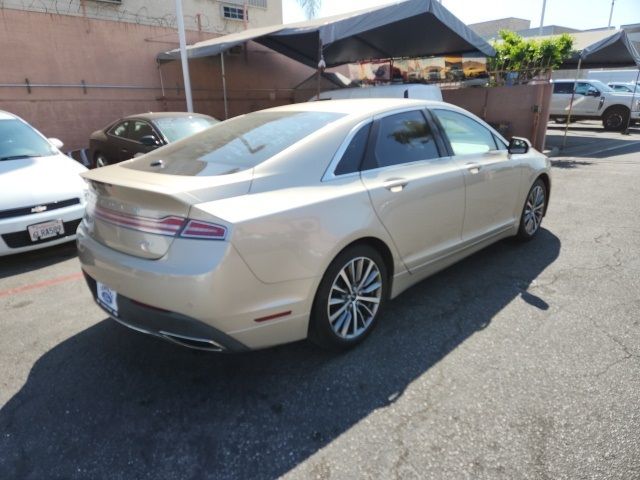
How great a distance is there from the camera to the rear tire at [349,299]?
8.85 ft

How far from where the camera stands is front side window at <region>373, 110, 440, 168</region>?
3146 millimetres

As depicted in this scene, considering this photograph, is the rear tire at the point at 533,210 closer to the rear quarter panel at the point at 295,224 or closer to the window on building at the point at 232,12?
the rear quarter panel at the point at 295,224

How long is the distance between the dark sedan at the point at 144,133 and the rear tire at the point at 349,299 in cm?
524

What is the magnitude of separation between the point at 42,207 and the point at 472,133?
4.31 metres

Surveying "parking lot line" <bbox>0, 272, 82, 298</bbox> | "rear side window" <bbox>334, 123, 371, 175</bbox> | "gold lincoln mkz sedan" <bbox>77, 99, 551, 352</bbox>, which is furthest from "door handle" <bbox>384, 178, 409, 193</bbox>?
"parking lot line" <bbox>0, 272, 82, 298</bbox>

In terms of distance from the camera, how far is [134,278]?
94.0 inches

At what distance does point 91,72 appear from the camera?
440 inches

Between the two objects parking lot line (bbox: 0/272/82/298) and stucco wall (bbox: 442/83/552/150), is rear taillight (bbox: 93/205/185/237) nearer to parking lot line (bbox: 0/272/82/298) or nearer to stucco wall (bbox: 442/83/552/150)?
parking lot line (bbox: 0/272/82/298)

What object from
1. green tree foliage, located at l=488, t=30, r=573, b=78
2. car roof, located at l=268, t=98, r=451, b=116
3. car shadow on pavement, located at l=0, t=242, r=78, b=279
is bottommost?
car shadow on pavement, located at l=0, t=242, r=78, b=279

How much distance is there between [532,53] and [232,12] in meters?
10.4

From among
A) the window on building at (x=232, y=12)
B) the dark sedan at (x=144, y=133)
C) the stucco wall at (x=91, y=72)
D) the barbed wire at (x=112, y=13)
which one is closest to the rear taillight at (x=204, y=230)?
the dark sedan at (x=144, y=133)

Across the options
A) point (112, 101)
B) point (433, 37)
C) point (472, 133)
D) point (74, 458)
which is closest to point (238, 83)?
point (112, 101)

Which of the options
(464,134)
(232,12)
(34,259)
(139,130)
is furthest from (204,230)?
(232,12)

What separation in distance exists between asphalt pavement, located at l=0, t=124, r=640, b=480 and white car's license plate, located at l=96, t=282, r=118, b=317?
0.45 m
